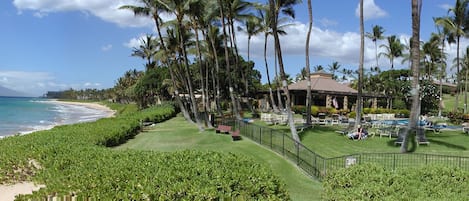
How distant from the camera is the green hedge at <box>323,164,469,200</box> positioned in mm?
6672

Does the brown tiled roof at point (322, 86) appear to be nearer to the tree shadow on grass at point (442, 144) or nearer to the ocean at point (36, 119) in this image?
the tree shadow on grass at point (442, 144)

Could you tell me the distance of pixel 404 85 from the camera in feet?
158

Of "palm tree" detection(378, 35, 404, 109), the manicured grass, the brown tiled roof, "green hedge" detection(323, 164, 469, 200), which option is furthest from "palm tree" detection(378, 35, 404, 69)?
"green hedge" detection(323, 164, 469, 200)

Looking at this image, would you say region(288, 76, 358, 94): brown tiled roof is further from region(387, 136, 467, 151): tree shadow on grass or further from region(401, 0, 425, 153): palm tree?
region(401, 0, 425, 153): palm tree

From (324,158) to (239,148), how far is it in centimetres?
445

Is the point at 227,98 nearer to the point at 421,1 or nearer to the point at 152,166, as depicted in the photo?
the point at 421,1

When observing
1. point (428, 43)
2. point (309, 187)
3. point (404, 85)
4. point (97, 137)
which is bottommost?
point (309, 187)

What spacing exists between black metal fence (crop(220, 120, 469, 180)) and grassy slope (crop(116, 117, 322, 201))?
Result: 35 centimetres

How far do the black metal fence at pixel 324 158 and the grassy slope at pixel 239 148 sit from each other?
35 cm

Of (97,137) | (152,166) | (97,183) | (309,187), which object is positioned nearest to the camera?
(97,183)

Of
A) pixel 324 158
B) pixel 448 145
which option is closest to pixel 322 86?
pixel 448 145

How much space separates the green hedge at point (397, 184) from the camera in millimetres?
6672

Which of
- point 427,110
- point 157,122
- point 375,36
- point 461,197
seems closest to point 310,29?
point 157,122

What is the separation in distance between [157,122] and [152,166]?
25087mm
